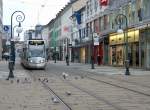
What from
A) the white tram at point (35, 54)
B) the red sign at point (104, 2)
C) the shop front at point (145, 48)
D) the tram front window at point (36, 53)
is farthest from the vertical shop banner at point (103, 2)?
the tram front window at point (36, 53)

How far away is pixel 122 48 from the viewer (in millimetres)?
59438

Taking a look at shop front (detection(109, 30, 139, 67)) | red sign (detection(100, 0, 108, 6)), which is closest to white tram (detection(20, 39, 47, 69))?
shop front (detection(109, 30, 139, 67))

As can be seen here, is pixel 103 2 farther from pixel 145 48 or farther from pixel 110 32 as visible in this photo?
pixel 145 48

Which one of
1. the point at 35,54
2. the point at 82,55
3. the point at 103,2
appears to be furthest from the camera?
the point at 82,55

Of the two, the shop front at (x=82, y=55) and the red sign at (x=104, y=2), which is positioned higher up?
the red sign at (x=104, y=2)

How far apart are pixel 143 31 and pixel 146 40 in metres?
1.25

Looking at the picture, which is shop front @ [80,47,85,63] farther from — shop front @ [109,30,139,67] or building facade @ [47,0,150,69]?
shop front @ [109,30,139,67]

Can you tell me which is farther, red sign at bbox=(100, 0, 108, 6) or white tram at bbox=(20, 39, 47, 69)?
red sign at bbox=(100, 0, 108, 6)

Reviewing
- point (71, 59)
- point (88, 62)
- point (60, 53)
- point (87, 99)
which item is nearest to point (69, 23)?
point (71, 59)

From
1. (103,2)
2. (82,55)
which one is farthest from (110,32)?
(82,55)

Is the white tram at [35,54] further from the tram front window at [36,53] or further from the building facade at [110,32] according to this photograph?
the building facade at [110,32]

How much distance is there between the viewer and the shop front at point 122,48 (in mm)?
53812

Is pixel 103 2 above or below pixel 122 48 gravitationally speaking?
above

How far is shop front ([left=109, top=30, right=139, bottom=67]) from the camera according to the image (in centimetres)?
5381
